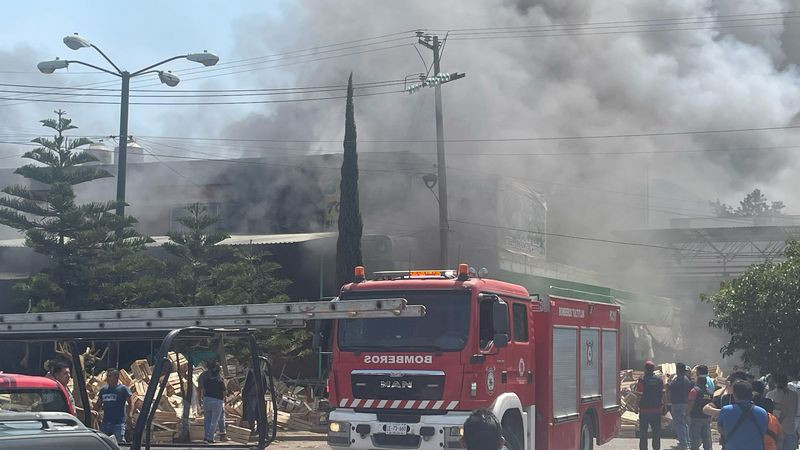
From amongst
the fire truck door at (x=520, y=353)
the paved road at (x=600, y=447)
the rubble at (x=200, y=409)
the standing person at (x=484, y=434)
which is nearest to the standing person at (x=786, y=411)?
the fire truck door at (x=520, y=353)

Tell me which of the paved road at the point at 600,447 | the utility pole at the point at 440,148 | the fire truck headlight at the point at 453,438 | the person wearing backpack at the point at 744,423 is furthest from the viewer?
the utility pole at the point at 440,148

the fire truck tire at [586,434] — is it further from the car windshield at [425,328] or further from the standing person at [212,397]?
the standing person at [212,397]

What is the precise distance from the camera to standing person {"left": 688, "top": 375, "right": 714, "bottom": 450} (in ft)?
44.1

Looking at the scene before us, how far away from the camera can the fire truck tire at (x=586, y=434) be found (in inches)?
477

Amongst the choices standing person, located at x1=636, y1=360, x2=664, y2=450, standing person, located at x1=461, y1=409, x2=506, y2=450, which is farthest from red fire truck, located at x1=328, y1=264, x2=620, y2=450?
standing person, located at x1=461, y1=409, x2=506, y2=450

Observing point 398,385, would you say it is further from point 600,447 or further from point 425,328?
point 600,447

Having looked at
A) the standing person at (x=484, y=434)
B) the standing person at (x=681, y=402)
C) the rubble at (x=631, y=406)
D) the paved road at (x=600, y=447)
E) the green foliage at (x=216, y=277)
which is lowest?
the paved road at (x=600, y=447)

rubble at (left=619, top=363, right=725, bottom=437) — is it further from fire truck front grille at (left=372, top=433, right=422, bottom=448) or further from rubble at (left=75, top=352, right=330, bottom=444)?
fire truck front grille at (left=372, top=433, right=422, bottom=448)

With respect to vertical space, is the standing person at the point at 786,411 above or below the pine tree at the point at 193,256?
below

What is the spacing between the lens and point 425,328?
9789 millimetres

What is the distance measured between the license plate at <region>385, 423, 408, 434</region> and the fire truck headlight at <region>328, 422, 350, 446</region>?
1.41 feet

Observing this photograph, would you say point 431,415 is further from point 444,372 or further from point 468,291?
point 468,291

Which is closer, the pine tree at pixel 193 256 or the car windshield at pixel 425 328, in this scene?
the car windshield at pixel 425 328

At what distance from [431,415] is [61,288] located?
1452cm
